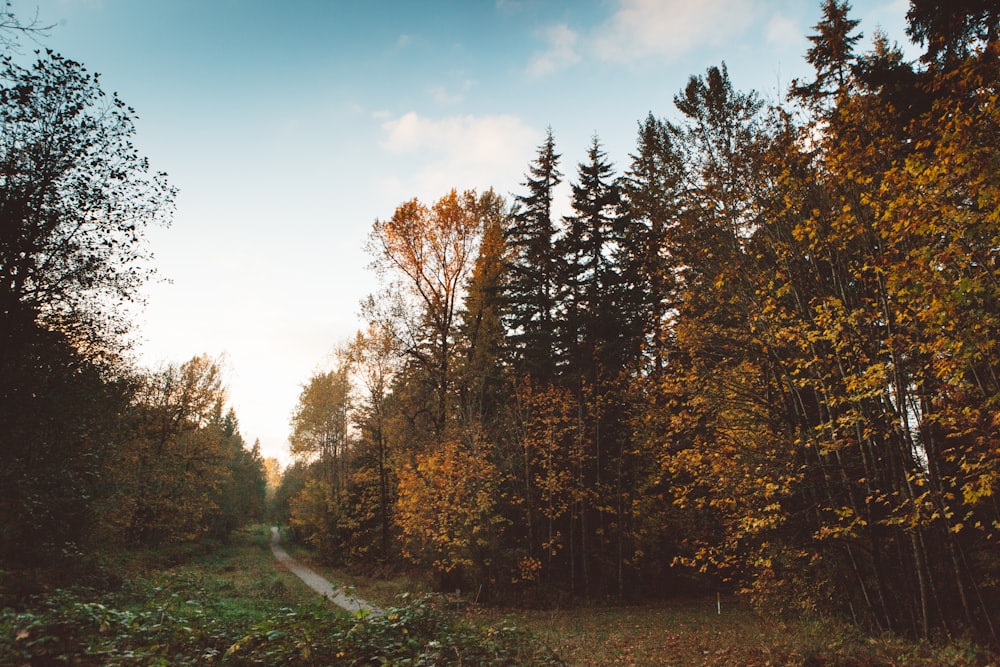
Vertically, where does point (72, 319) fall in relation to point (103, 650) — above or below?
above

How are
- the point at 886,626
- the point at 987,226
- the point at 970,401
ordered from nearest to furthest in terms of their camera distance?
the point at 987,226, the point at 970,401, the point at 886,626

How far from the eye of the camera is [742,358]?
10.8 meters

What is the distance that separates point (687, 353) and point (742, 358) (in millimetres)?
1185

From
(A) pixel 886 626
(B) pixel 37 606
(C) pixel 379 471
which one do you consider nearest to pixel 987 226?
(A) pixel 886 626

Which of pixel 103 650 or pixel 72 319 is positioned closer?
pixel 103 650

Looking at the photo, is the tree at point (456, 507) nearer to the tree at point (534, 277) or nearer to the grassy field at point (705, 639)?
the grassy field at point (705, 639)

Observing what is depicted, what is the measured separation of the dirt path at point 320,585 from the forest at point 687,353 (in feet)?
9.68

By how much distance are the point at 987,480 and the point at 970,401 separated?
2.36 m

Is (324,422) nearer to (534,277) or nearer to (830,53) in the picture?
(534,277)

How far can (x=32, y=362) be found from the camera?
10812mm

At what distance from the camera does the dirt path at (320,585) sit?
1377 cm

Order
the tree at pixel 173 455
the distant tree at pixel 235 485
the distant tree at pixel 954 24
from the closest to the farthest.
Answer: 1. the distant tree at pixel 954 24
2. the tree at pixel 173 455
3. the distant tree at pixel 235 485

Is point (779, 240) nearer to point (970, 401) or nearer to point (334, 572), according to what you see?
point (970, 401)

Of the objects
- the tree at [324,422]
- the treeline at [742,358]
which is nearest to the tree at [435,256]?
the treeline at [742,358]
